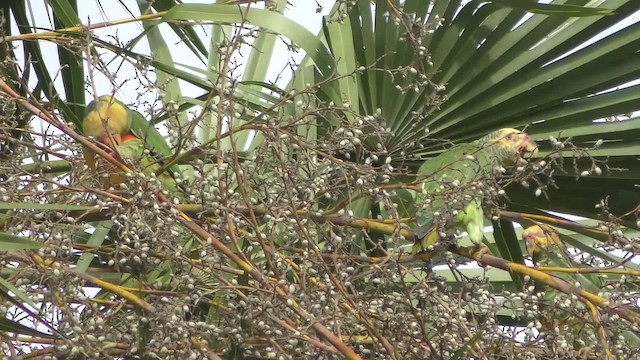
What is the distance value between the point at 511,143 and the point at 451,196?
0.48 m

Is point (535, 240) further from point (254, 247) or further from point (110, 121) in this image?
point (110, 121)

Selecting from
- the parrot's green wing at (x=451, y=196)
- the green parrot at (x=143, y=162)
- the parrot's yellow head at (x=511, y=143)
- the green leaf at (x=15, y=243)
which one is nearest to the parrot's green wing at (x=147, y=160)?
the green parrot at (x=143, y=162)

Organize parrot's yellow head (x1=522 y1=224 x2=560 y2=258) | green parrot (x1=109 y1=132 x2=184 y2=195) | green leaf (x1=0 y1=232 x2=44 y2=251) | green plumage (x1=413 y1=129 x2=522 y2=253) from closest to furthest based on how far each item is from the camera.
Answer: green leaf (x1=0 y1=232 x2=44 y2=251) → green plumage (x1=413 y1=129 x2=522 y2=253) → green parrot (x1=109 y1=132 x2=184 y2=195) → parrot's yellow head (x1=522 y1=224 x2=560 y2=258)

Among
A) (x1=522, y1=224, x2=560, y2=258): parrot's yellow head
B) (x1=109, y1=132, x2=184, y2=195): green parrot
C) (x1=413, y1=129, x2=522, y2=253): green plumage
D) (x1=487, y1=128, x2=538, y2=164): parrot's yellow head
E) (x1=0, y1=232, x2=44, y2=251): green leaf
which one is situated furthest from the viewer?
(x1=522, y1=224, x2=560, y2=258): parrot's yellow head

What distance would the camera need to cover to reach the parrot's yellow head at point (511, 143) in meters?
2.14

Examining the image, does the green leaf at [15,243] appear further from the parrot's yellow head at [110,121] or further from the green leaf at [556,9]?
the green leaf at [556,9]

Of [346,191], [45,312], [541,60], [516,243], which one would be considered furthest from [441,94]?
[45,312]

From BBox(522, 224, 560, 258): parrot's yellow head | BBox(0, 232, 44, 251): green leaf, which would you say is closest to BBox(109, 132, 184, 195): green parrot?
BBox(0, 232, 44, 251): green leaf

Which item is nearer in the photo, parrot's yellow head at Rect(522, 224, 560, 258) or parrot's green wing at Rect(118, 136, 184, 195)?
parrot's green wing at Rect(118, 136, 184, 195)

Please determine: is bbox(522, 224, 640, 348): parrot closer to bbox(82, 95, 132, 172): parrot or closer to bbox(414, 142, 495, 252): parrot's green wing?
bbox(414, 142, 495, 252): parrot's green wing

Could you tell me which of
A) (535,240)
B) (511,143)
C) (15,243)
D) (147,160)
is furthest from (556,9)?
(15,243)

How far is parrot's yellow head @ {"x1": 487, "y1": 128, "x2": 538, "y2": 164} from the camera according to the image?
214 centimetres

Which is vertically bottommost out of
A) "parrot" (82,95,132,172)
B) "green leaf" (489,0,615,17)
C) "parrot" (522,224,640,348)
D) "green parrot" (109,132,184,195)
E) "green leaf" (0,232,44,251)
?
"green leaf" (0,232,44,251)

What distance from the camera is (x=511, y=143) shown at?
2.22 m
